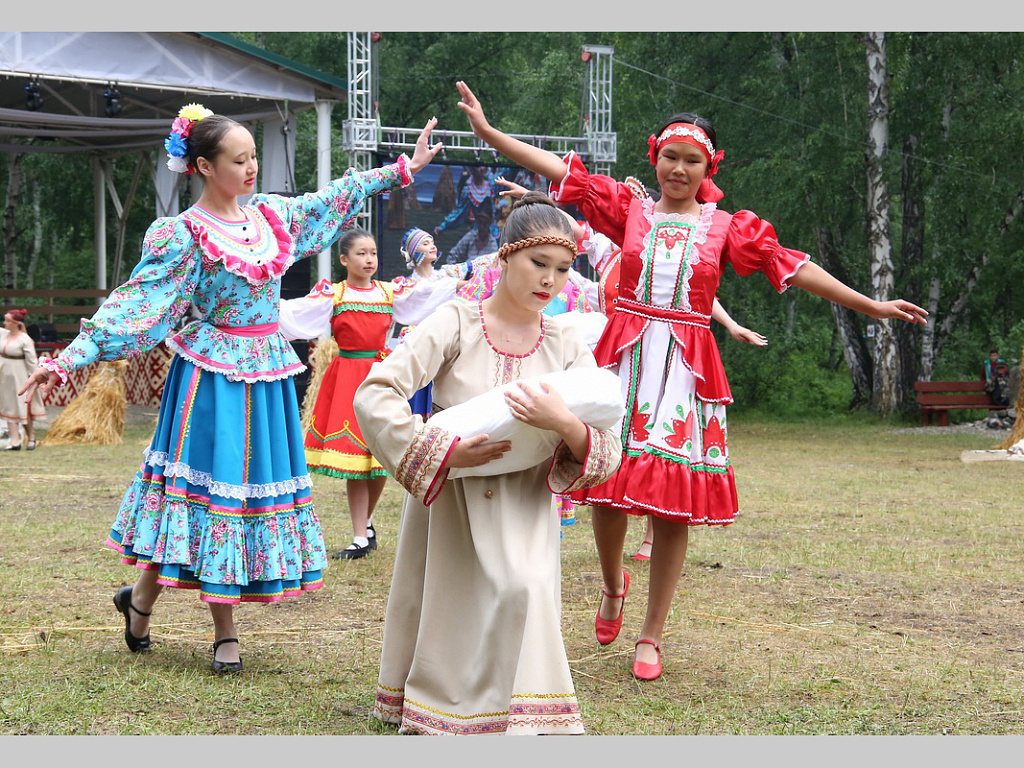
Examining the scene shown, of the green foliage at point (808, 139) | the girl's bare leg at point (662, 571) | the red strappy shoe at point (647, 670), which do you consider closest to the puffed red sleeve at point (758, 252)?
the girl's bare leg at point (662, 571)

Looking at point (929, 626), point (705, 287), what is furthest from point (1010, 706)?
point (705, 287)

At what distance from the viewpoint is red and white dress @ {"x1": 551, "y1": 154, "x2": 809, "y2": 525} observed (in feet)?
14.0

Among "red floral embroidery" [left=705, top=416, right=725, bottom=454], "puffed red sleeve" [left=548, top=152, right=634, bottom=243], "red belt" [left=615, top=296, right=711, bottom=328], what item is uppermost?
"puffed red sleeve" [left=548, top=152, right=634, bottom=243]

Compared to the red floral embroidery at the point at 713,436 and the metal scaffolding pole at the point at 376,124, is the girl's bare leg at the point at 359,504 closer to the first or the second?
the red floral embroidery at the point at 713,436

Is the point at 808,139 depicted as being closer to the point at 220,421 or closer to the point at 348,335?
the point at 348,335

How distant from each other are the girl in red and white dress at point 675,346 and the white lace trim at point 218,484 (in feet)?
3.53

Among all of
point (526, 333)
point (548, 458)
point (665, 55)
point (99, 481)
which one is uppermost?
point (665, 55)

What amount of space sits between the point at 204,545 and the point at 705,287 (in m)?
2.01

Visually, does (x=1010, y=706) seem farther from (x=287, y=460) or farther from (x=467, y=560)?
(x=287, y=460)

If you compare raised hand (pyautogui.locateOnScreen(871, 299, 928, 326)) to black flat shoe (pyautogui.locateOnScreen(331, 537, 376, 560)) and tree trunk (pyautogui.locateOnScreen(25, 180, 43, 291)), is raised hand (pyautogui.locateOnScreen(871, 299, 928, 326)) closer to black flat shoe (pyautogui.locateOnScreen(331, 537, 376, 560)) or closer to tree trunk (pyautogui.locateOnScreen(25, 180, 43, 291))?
black flat shoe (pyautogui.locateOnScreen(331, 537, 376, 560))

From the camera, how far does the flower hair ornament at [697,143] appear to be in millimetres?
4344

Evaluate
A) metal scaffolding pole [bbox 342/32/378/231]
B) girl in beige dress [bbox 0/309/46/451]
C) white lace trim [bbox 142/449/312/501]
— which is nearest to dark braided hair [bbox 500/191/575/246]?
white lace trim [bbox 142/449/312/501]

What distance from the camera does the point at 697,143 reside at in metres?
4.34

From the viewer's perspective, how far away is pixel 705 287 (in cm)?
435
